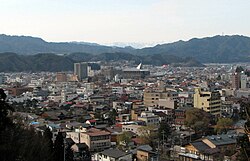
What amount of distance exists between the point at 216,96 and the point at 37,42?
90.8m

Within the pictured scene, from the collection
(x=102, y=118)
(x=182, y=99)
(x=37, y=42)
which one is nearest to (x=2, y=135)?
(x=102, y=118)

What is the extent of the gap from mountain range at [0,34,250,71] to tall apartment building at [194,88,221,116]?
3757 centimetres

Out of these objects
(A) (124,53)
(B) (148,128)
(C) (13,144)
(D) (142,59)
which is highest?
(A) (124,53)

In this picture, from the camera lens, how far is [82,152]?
33.9 feet

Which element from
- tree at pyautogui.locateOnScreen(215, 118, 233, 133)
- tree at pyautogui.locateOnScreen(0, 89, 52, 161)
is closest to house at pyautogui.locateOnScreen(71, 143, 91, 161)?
tree at pyautogui.locateOnScreen(215, 118, 233, 133)

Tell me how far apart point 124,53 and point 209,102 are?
178 feet

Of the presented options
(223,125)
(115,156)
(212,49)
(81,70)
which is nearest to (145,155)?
(115,156)

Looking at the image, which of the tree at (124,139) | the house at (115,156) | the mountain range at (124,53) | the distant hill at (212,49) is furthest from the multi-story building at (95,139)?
the distant hill at (212,49)

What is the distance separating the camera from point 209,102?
14828 millimetres

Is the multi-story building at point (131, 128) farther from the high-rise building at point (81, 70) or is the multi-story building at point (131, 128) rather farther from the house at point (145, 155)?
the high-rise building at point (81, 70)

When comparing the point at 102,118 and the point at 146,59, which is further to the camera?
the point at 146,59

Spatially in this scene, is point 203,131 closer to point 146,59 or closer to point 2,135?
point 2,135

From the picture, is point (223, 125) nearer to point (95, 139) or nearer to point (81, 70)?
point (95, 139)

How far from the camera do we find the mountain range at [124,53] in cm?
5219
